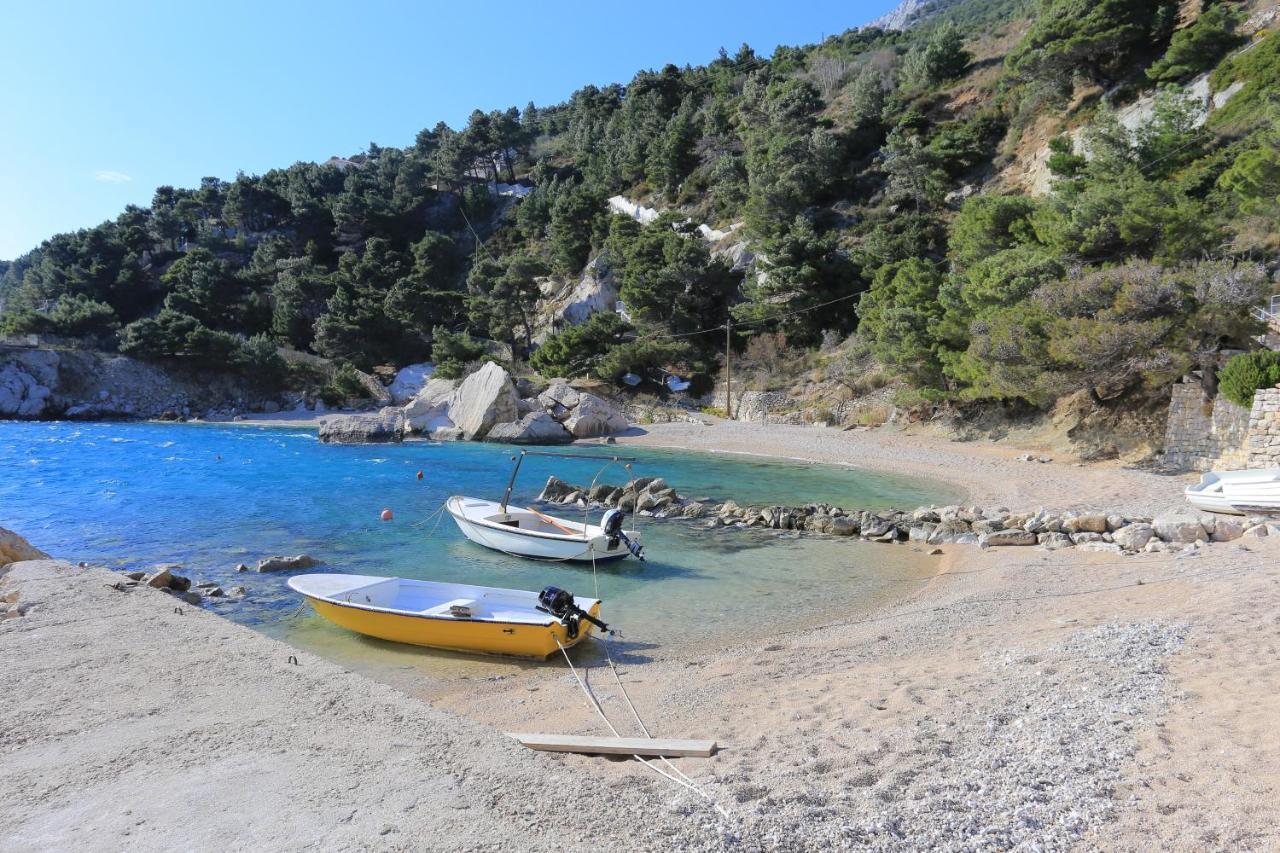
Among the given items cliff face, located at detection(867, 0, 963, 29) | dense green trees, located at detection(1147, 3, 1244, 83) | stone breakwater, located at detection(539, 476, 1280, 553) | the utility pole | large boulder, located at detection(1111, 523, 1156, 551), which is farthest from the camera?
cliff face, located at detection(867, 0, 963, 29)

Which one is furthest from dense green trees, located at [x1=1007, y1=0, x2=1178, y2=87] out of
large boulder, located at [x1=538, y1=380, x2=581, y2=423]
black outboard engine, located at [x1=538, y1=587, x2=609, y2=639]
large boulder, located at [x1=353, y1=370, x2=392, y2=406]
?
large boulder, located at [x1=353, y1=370, x2=392, y2=406]

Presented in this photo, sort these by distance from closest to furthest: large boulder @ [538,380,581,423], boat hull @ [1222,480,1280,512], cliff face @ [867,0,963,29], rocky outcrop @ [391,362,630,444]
→ boat hull @ [1222,480,1280,512]
rocky outcrop @ [391,362,630,444]
large boulder @ [538,380,581,423]
cliff face @ [867,0,963,29]

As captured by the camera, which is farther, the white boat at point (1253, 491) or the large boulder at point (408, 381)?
the large boulder at point (408, 381)

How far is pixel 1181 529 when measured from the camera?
11367 millimetres

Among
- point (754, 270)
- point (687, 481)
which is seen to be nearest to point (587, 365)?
point (754, 270)

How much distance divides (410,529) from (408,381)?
3901 centimetres

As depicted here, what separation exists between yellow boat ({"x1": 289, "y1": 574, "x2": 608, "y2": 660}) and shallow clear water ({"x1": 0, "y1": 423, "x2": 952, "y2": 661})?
378mm

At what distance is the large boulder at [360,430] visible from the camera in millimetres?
34125

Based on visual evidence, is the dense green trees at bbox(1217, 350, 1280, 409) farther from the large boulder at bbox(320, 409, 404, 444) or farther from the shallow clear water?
the large boulder at bbox(320, 409, 404, 444)

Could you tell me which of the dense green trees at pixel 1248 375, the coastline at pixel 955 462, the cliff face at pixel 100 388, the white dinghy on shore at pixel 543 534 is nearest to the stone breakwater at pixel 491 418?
the coastline at pixel 955 462

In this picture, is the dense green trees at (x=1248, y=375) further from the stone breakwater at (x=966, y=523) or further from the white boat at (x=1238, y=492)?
the stone breakwater at (x=966, y=523)

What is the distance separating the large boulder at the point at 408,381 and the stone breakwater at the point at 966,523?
112 feet

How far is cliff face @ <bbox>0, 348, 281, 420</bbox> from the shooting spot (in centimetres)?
4853

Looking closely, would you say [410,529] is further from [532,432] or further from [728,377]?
[728,377]
